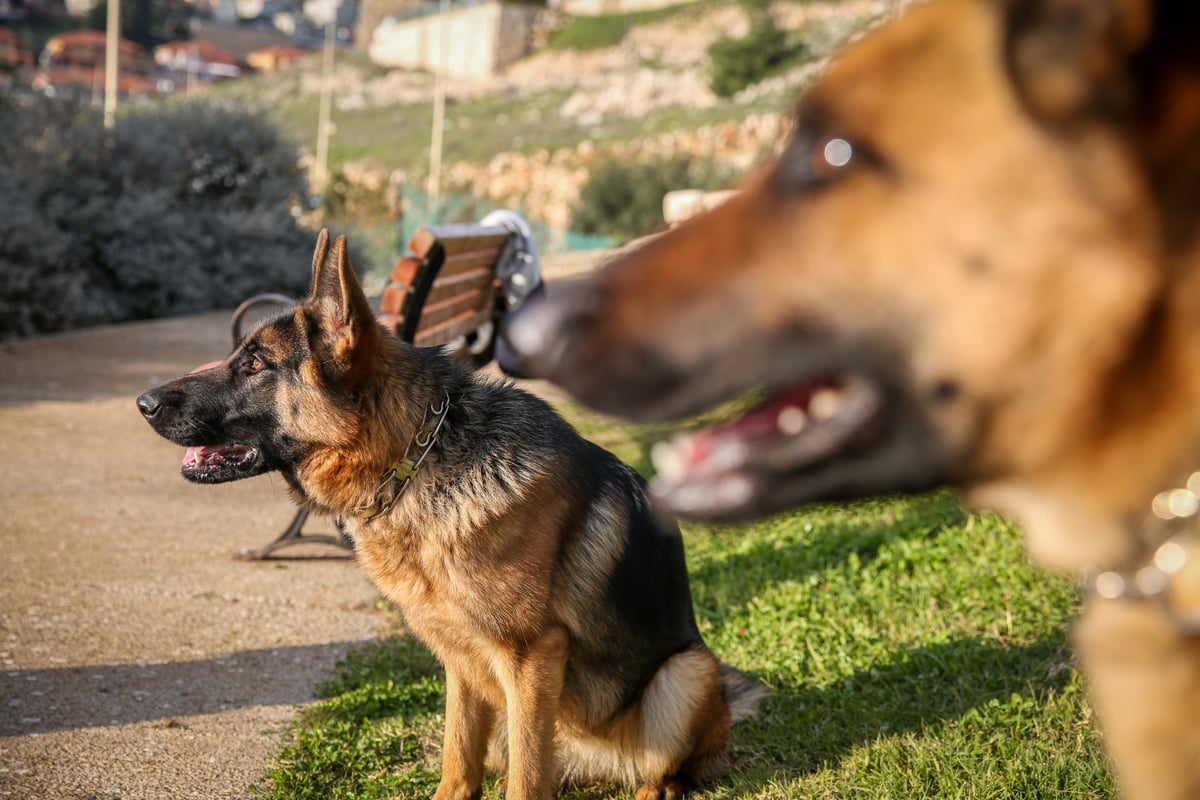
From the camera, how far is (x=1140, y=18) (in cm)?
111

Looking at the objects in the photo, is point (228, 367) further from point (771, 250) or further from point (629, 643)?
point (771, 250)

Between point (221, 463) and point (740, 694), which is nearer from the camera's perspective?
point (221, 463)

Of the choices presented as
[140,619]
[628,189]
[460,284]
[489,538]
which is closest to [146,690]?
[140,619]

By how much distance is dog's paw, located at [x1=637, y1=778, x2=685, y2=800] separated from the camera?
3684mm

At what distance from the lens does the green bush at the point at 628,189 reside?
31172 mm

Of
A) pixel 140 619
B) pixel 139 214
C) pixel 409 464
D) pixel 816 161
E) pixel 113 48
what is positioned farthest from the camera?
pixel 113 48

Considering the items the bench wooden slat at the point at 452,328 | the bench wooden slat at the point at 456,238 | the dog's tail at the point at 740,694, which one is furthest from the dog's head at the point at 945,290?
the bench wooden slat at the point at 456,238

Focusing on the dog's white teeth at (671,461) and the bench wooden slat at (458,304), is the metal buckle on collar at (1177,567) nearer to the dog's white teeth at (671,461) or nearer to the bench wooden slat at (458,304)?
the dog's white teeth at (671,461)

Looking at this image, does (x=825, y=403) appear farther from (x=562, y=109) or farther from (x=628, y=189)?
(x=562, y=109)

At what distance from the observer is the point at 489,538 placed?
337 centimetres

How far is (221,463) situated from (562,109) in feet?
201

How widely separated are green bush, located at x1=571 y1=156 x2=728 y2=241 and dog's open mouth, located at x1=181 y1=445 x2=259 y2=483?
27358mm

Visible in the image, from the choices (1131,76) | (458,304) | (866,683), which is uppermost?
(1131,76)

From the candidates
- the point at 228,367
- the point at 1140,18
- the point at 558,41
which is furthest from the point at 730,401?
the point at 558,41
